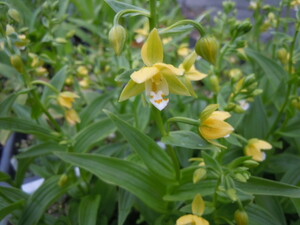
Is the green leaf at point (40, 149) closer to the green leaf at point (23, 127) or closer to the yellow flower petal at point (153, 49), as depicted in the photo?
the green leaf at point (23, 127)

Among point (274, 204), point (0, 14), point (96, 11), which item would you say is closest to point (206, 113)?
point (274, 204)

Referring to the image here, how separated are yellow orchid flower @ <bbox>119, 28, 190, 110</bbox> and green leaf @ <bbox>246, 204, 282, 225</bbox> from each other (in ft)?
1.79

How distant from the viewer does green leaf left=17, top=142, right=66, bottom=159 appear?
1439mm

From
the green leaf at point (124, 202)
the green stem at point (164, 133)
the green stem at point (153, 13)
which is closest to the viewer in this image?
the green stem at point (153, 13)

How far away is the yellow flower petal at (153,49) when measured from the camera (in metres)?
0.93

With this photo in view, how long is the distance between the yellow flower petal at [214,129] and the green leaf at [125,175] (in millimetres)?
365

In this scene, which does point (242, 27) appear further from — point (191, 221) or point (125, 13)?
point (191, 221)

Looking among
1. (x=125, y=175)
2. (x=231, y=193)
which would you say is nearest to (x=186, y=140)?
(x=231, y=193)

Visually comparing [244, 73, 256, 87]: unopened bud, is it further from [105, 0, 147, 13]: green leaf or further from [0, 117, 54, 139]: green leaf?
[0, 117, 54, 139]: green leaf

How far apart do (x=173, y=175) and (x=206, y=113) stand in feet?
1.08

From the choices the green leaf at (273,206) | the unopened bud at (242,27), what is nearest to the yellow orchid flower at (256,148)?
the green leaf at (273,206)

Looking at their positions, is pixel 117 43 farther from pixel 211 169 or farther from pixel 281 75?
pixel 281 75

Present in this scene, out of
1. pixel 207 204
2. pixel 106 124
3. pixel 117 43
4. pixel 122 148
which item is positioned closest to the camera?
pixel 117 43

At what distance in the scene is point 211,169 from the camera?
107 cm
